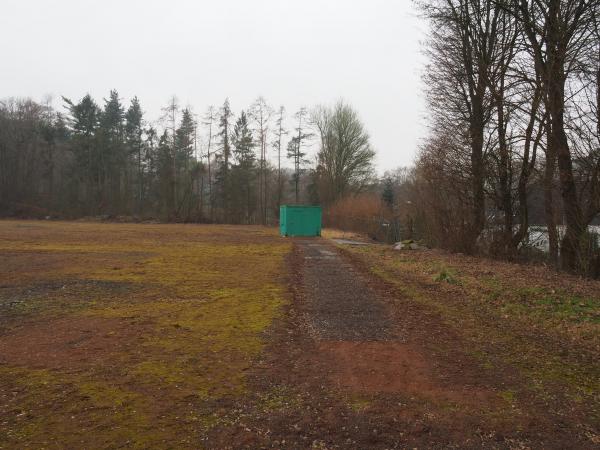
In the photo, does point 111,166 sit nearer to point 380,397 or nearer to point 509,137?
point 509,137

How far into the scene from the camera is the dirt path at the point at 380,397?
320 cm

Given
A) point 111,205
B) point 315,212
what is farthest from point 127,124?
point 315,212

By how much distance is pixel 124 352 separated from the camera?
17.0 ft

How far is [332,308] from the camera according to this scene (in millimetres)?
7699

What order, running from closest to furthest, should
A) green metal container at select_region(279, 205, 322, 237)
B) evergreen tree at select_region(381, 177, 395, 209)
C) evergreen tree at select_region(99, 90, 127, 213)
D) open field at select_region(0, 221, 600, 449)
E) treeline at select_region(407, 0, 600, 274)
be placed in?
open field at select_region(0, 221, 600, 449)
treeline at select_region(407, 0, 600, 274)
green metal container at select_region(279, 205, 322, 237)
evergreen tree at select_region(381, 177, 395, 209)
evergreen tree at select_region(99, 90, 127, 213)

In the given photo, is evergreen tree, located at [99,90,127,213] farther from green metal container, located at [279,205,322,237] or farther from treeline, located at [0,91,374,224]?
green metal container, located at [279,205,322,237]

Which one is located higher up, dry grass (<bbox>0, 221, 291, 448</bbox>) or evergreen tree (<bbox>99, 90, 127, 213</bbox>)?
evergreen tree (<bbox>99, 90, 127, 213</bbox>)

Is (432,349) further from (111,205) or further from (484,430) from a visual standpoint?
(111,205)

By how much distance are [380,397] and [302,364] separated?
1.10 meters

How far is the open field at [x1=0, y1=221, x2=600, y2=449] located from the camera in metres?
3.30

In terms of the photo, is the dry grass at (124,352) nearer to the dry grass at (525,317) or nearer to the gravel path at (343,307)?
the gravel path at (343,307)

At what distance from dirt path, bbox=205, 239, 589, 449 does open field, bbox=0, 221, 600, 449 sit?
2cm

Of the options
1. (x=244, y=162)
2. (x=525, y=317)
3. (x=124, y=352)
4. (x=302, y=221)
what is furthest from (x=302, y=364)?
(x=244, y=162)

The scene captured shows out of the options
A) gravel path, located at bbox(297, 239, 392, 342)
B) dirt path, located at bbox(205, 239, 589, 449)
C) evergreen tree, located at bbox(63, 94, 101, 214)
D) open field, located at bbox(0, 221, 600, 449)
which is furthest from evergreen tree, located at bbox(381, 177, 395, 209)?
dirt path, located at bbox(205, 239, 589, 449)
